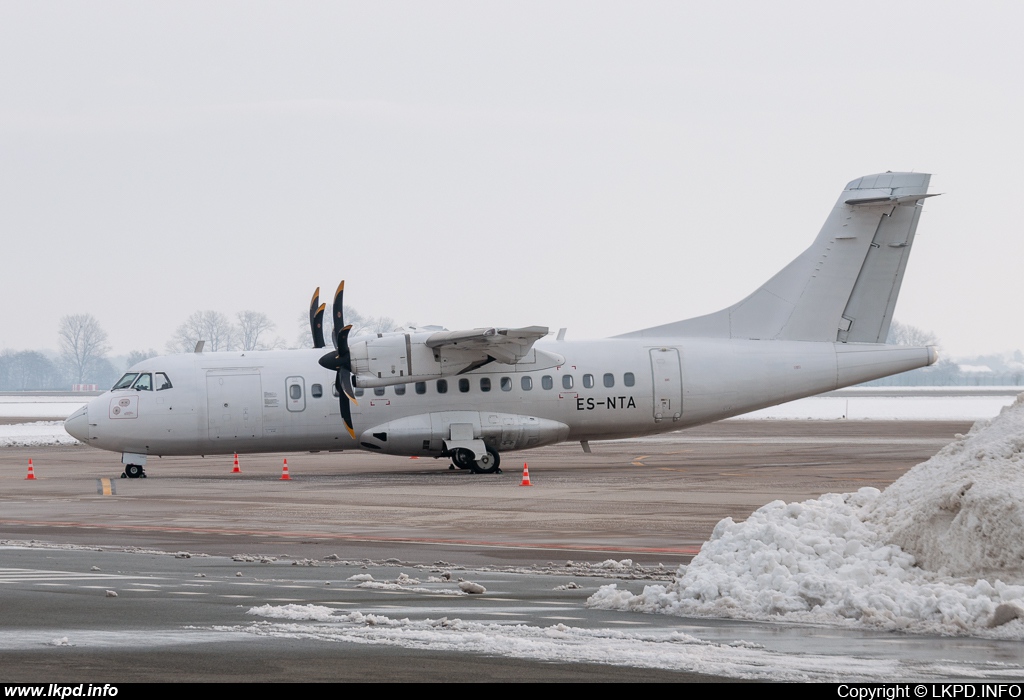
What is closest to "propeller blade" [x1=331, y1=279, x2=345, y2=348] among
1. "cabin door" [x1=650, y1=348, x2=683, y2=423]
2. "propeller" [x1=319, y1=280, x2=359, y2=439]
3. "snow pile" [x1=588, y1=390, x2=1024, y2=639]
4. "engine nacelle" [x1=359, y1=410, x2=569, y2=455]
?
"propeller" [x1=319, y1=280, x2=359, y2=439]

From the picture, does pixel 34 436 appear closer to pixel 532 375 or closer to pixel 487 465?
pixel 487 465

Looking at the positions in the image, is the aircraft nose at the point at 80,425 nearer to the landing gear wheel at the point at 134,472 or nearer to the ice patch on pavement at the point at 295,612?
the landing gear wheel at the point at 134,472

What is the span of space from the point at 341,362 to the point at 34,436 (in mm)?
35680

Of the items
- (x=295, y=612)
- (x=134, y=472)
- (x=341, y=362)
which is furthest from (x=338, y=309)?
(x=295, y=612)

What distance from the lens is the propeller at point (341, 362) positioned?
2959cm

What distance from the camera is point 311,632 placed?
9.23 meters

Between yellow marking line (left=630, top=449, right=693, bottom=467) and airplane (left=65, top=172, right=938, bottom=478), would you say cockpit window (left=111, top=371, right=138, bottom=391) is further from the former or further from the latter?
yellow marking line (left=630, top=449, right=693, bottom=467)

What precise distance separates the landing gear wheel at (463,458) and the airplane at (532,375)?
0.05m

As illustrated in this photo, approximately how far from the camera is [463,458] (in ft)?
101

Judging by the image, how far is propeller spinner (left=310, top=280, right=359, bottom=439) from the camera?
29.6 meters

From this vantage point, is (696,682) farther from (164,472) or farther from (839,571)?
(164,472)

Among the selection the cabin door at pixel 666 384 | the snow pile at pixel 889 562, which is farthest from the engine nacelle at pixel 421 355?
the snow pile at pixel 889 562

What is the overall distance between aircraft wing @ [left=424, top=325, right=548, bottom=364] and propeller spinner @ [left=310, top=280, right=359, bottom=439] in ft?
6.64
